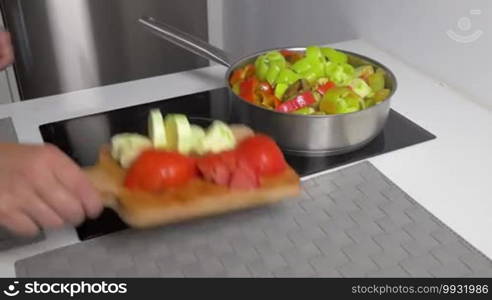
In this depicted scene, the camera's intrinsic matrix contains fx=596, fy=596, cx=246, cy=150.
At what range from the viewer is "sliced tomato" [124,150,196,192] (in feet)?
1.94

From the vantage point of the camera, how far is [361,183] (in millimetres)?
699

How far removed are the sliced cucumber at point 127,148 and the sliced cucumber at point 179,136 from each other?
0.02 m

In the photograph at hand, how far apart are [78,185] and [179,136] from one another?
5.5 inches

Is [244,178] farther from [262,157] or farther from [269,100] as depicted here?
[269,100]

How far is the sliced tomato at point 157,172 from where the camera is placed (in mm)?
592

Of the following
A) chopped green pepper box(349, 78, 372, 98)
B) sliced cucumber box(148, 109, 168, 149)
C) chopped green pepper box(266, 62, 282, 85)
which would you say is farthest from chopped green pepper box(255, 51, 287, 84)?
sliced cucumber box(148, 109, 168, 149)

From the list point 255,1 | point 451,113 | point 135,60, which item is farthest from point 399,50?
point 135,60

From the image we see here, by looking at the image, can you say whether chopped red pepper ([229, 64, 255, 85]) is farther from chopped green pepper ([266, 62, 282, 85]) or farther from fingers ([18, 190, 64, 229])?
fingers ([18, 190, 64, 229])

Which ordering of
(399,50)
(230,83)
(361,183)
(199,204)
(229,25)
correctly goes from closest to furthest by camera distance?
(199,204)
(361,183)
(230,83)
(399,50)
(229,25)

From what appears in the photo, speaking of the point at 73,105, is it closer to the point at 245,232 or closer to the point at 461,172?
the point at 245,232

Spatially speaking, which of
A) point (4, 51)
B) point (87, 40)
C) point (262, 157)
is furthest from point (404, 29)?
point (87, 40)

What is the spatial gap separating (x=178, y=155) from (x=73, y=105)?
0.33m

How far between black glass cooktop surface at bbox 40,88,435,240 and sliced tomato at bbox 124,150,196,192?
7 cm

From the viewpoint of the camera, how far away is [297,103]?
0.76 metres
